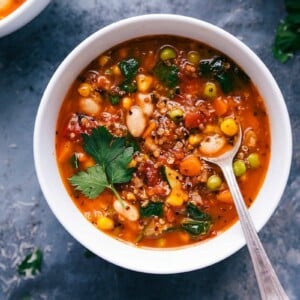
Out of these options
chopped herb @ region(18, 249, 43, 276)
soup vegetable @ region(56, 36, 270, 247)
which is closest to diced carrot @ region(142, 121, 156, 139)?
soup vegetable @ region(56, 36, 270, 247)

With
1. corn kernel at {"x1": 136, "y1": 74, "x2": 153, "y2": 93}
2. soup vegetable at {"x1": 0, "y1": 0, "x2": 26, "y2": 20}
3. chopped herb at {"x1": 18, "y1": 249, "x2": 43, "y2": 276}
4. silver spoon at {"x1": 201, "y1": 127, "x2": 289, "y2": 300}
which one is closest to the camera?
silver spoon at {"x1": 201, "y1": 127, "x2": 289, "y2": 300}

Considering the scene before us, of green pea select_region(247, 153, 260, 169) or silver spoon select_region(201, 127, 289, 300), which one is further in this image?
green pea select_region(247, 153, 260, 169)

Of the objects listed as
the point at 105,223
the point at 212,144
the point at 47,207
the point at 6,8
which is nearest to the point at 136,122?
the point at 212,144

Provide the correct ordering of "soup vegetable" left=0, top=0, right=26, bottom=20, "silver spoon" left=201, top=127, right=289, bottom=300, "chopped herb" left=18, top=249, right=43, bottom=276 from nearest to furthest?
"silver spoon" left=201, top=127, right=289, bottom=300 → "soup vegetable" left=0, top=0, right=26, bottom=20 → "chopped herb" left=18, top=249, right=43, bottom=276

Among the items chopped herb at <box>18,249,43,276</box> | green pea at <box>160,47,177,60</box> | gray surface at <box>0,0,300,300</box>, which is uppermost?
green pea at <box>160,47,177,60</box>

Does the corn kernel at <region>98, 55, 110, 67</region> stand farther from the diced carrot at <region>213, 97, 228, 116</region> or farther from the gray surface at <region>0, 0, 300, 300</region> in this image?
the diced carrot at <region>213, 97, 228, 116</region>


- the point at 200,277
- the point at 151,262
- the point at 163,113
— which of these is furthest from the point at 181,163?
the point at 200,277

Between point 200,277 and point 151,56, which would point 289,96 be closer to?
point 151,56

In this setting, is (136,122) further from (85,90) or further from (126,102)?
(85,90)

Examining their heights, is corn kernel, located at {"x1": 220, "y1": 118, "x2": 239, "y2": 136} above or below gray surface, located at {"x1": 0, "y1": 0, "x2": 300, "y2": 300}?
above
